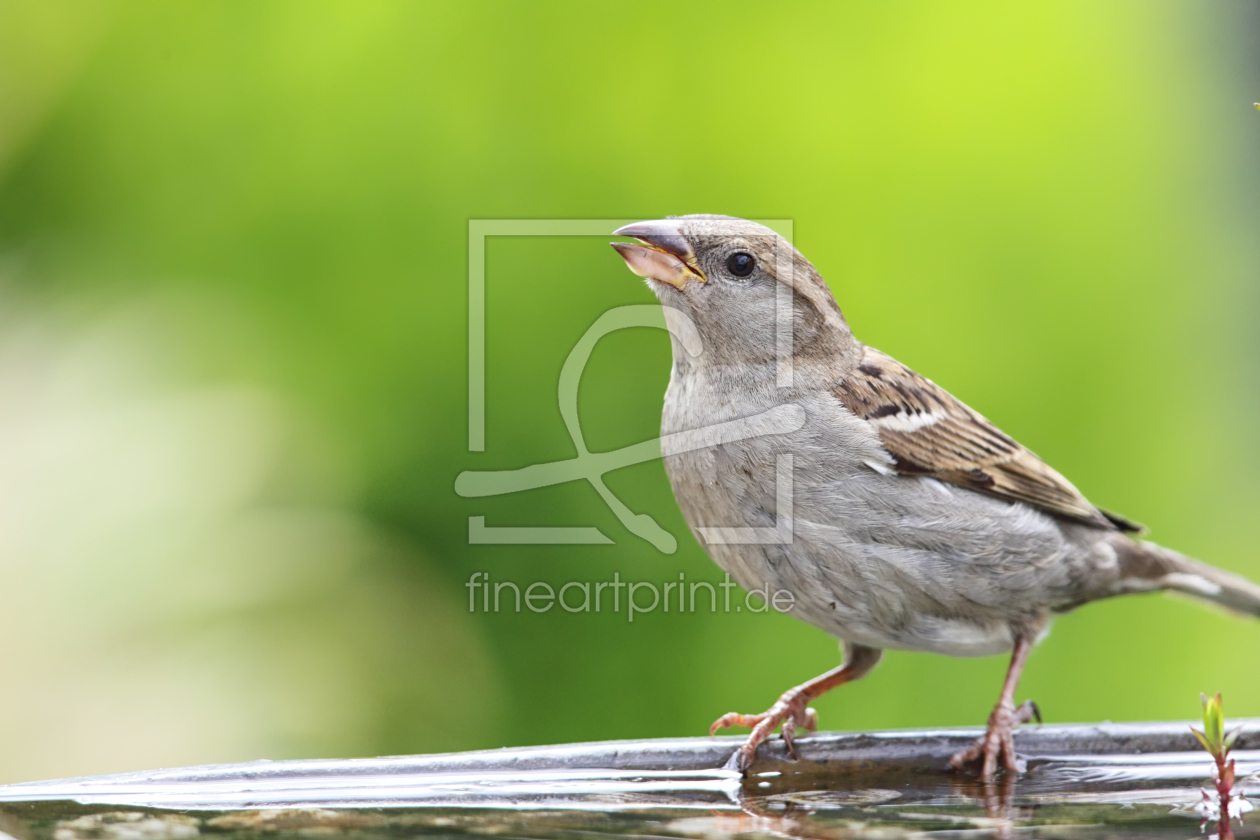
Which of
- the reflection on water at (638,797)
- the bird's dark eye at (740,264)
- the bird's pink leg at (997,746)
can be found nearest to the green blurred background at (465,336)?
the bird's dark eye at (740,264)

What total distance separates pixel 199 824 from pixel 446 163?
7.50 feet

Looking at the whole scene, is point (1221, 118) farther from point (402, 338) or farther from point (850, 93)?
point (402, 338)

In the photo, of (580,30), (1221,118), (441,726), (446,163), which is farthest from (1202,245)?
(441,726)

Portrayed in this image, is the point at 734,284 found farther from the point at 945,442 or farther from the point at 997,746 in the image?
the point at 997,746

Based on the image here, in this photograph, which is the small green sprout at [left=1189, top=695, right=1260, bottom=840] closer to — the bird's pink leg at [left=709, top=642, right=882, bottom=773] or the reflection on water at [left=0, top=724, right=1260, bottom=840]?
the reflection on water at [left=0, top=724, right=1260, bottom=840]

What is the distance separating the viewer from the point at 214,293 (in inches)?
137

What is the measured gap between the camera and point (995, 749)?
2.50 metres

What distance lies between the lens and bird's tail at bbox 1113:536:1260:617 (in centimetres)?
307

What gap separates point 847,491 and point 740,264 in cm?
55

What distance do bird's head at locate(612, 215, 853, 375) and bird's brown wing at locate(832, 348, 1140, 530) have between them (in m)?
0.17

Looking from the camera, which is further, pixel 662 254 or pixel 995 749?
pixel 662 254

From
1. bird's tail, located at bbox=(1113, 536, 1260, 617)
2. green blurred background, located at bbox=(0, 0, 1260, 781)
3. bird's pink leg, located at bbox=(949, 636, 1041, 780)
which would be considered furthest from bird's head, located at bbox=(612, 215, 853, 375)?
bird's tail, located at bbox=(1113, 536, 1260, 617)

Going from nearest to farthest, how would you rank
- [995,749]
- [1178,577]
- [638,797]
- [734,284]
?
[638,797], [995,749], [734,284], [1178,577]

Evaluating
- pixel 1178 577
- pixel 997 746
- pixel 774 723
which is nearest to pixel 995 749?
pixel 997 746
